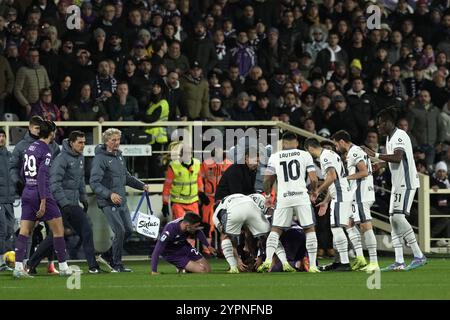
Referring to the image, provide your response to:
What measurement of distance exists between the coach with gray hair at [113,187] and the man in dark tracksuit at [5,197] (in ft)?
4.46

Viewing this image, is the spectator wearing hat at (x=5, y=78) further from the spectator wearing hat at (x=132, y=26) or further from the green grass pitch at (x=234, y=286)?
the green grass pitch at (x=234, y=286)

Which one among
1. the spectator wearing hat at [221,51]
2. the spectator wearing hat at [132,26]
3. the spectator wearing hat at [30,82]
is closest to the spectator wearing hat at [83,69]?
the spectator wearing hat at [30,82]

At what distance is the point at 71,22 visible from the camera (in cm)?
2481

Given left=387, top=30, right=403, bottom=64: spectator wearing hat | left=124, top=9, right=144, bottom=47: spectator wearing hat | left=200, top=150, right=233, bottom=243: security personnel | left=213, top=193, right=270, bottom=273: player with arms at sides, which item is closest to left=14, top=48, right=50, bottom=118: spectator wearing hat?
left=124, top=9, right=144, bottom=47: spectator wearing hat

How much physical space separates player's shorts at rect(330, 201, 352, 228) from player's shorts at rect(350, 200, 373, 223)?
0.07 meters

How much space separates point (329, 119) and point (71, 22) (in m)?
5.21

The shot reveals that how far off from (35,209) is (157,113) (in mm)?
6440

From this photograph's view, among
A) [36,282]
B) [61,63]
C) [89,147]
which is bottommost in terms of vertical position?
[36,282]

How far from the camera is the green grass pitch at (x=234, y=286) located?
1409 cm

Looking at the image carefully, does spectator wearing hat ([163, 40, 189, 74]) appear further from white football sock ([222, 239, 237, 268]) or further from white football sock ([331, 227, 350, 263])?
white football sock ([331, 227, 350, 263])

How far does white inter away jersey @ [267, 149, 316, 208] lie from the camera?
17641 millimetres

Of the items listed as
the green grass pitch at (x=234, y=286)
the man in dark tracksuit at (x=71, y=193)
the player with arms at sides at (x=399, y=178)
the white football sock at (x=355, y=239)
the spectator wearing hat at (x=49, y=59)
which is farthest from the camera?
the spectator wearing hat at (x=49, y=59)

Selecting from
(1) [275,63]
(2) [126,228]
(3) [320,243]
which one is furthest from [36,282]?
(1) [275,63]
